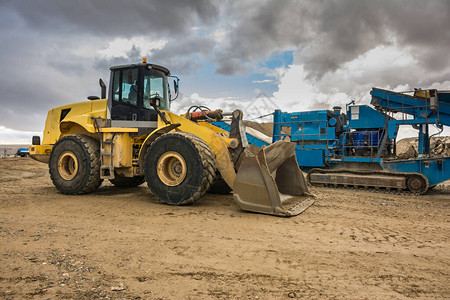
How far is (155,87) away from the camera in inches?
297

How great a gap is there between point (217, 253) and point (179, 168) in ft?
9.57

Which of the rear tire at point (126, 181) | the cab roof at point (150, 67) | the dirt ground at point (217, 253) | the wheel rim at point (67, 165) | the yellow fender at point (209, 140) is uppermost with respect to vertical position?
the cab roof at point (150, 67)

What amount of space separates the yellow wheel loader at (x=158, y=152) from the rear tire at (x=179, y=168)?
0.02 m

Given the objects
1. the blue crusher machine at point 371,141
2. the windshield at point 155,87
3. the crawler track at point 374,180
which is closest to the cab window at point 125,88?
the windshield at point 155,87

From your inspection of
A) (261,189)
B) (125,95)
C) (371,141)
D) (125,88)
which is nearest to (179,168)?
(261,189)

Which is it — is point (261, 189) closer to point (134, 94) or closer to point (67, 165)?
point (134, 94)

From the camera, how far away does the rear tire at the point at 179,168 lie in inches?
221

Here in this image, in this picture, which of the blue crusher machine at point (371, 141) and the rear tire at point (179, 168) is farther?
the blue crusher machine at point (371, 141)

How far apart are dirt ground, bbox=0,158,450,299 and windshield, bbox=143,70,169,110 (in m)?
2.79

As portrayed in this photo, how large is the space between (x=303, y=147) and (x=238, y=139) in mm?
5345

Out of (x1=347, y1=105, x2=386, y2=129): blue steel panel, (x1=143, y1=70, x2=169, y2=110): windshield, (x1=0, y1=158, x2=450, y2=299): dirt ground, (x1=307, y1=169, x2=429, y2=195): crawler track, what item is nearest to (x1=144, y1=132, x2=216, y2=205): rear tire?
(x1=0, y1=158, x2=450, y2=299): dirt ground

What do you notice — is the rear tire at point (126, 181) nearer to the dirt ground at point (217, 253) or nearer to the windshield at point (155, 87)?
the windshield at point (155, 87)

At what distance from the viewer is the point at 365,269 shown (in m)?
3.01

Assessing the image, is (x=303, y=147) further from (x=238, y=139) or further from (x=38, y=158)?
(x=38, y=158)
